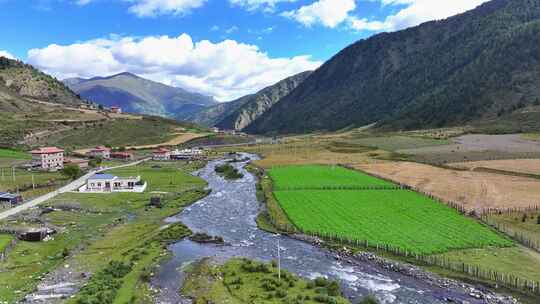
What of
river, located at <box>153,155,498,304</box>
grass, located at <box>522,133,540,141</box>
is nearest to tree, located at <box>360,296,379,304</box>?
river, located at <box>153,155,498,304</box>

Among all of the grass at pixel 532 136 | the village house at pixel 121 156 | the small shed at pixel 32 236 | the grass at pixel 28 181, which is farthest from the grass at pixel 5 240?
the grass at pixel 532 136

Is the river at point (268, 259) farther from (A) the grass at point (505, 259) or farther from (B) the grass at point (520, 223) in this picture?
(B) the grass at point (520, 223)

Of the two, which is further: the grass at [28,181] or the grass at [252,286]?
the grass at [28,181]

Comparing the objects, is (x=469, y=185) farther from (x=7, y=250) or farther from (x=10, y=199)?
(x=10, y=199)

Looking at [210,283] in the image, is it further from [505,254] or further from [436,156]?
[436,156]

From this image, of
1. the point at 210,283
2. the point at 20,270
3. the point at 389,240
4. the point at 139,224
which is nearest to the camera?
the point at 210,283

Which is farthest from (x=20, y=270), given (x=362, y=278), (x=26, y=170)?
(x=26, y=170)

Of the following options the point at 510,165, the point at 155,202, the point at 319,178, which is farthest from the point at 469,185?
the point at 155,202
